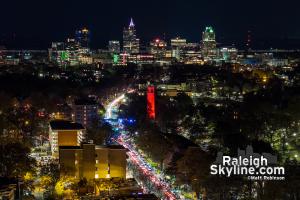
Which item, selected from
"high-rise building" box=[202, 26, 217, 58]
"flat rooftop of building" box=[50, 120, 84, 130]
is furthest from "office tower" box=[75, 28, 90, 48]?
"flat rooftop of building" box=[50, 120, 84, 130]

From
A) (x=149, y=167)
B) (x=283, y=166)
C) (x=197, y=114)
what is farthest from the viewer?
(x=197, y=114)

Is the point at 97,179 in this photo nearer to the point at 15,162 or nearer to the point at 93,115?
the point at 15,162

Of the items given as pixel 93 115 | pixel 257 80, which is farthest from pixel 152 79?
pixel 93 115

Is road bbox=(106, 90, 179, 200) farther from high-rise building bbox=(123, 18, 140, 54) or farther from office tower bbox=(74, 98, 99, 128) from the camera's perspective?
high-rise building bbox=(123, 18, 140, 54)

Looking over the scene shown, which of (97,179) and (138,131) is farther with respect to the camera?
(138,131)

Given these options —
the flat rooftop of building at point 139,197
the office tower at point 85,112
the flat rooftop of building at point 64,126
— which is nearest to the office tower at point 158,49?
the office tower at point 85,112

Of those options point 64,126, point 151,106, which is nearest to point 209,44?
point 151,106
